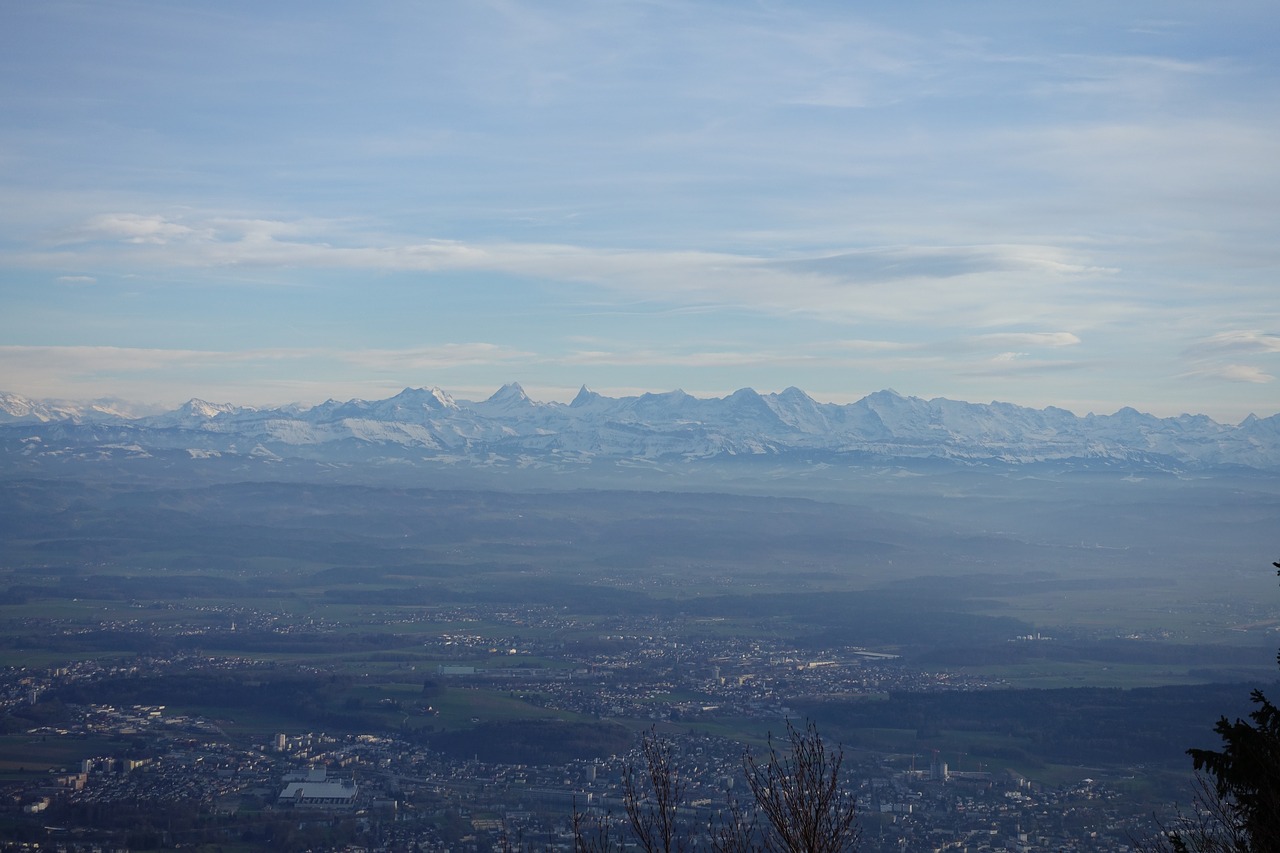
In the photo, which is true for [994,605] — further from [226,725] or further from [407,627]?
[226,725]

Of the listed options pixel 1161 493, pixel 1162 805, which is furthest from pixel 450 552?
pixel 1161 493

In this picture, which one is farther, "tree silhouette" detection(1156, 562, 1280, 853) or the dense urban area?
the dense urban area

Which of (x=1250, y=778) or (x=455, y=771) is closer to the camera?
(x=1250, y=778)

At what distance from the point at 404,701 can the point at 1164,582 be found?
77980 mm

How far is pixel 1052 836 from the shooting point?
103 ft

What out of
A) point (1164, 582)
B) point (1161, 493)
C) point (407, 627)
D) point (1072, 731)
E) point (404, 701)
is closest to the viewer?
point (1072, 731)

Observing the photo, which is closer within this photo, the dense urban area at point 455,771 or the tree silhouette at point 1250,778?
Result: the tree silhouette at point 1250,778

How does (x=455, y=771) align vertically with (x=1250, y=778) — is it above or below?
below

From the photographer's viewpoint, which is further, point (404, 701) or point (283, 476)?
point (283, 476)

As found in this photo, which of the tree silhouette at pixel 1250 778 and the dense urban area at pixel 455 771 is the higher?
the tree silhouette at pixel 1250 778

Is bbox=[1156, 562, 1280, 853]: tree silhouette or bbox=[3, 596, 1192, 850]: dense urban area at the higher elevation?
bbox=[1156, 562, 1280, 853]: tree silhouette

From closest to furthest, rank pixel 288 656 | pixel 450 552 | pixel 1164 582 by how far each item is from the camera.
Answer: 1. pixel 288 656
2. pixel 1164 582
3. pixel 450 552

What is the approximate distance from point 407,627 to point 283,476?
124 m

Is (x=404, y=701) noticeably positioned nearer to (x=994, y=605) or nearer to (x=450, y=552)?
(x=994, y=605)
